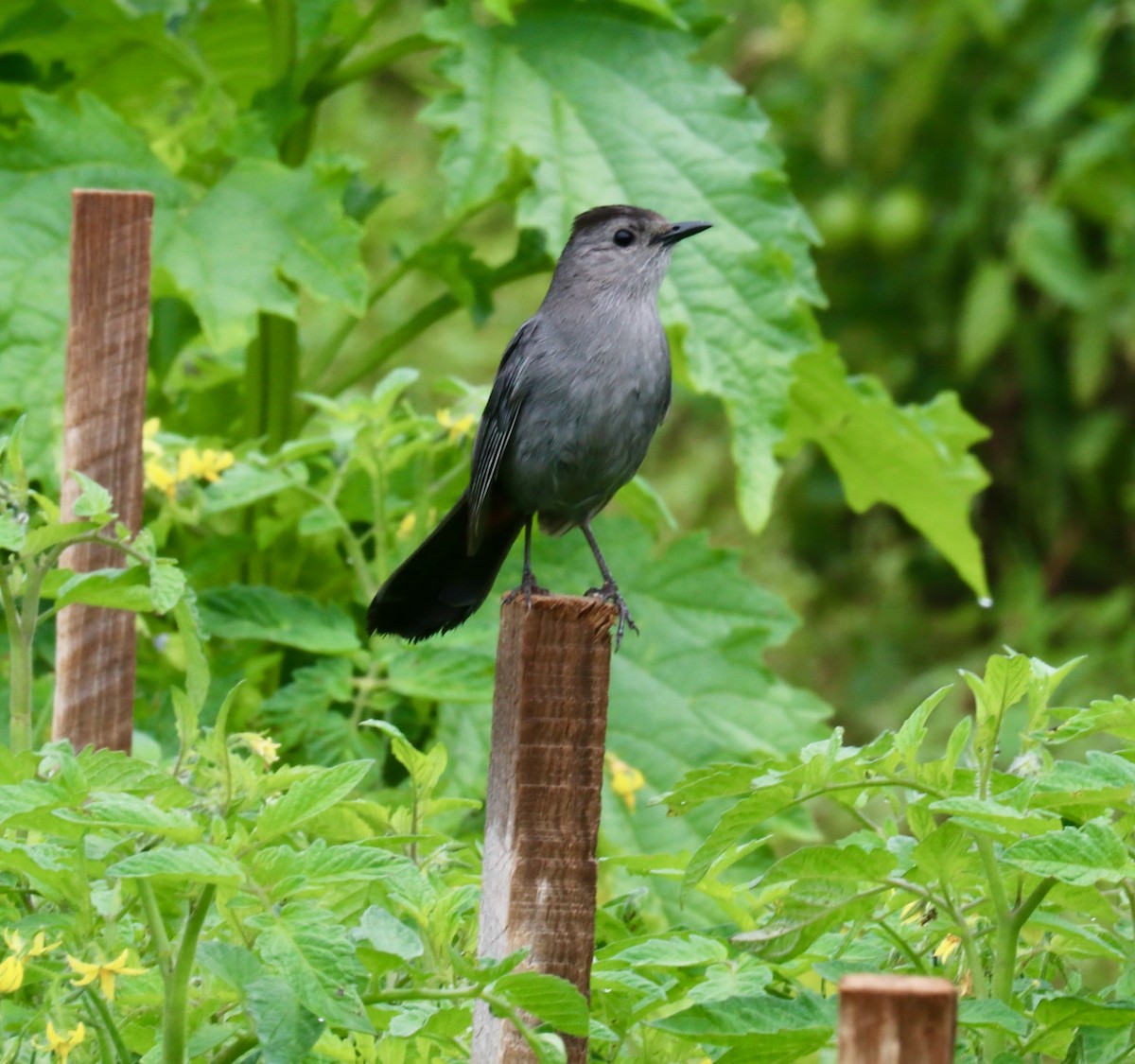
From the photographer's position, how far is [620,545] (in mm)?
2857

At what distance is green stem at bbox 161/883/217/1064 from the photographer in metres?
1.33

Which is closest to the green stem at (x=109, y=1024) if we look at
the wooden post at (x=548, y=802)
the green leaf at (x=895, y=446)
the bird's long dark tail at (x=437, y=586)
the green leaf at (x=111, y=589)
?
the wooden post at (x=548, y=802)

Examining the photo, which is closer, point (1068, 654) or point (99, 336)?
point (99, 336)

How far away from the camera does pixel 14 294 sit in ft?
8.23

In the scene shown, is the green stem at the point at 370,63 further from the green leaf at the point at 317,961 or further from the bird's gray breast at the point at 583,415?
the green leaf at the point at 317,961

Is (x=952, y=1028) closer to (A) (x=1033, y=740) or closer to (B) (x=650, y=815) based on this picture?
(A) (x=1033, y=740)

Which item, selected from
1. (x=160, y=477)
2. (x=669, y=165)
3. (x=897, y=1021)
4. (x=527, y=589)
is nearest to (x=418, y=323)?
(x=669, y=165)

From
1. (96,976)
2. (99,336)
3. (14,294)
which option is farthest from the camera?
(14,294)

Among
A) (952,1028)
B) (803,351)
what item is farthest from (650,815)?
(952,1028)

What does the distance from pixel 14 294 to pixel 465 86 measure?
79 centimetres

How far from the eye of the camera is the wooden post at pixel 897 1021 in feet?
3.25

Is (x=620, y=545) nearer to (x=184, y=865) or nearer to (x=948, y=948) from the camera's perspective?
(x=948, y=948)

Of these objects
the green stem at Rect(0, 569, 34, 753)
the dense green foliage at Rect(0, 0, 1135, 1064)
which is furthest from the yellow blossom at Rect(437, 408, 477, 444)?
the green stem at Rect(0, 569, 34, 753)

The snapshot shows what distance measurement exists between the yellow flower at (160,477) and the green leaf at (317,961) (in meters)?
1.27
